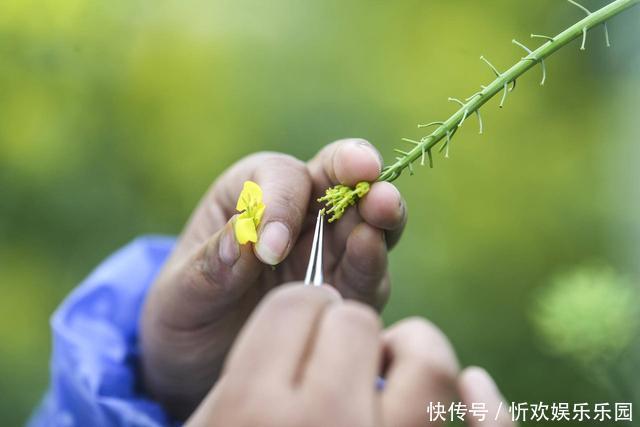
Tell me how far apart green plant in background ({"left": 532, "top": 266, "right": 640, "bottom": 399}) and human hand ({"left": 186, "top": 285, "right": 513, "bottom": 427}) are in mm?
447

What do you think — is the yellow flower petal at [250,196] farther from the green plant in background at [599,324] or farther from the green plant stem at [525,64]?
the green plant in background at [599,324]

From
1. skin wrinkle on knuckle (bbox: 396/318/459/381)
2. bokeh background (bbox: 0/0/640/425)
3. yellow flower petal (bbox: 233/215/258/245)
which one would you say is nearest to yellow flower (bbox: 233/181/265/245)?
yellow flower petal (bbox: 233/215/258/245)

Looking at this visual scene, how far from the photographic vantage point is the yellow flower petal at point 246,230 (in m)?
0.40

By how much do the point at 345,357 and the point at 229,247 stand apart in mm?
237

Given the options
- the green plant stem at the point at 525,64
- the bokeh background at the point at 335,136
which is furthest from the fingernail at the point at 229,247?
the bokeh background at the point at 335,136

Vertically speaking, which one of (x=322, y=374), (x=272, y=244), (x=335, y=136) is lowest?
(x=322, y=374)

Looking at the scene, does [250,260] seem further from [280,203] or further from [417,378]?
[417,378]

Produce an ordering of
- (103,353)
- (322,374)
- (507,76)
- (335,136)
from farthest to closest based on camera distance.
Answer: (335,136) < (103,353) < (507,76) < (322,374)

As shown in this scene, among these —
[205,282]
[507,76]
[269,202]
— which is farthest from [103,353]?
[507,76]

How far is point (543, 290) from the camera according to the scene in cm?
84

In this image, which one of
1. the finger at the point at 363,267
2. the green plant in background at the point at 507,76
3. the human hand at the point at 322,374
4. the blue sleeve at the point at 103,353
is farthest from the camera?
the blue sleeve at the point at 103,353

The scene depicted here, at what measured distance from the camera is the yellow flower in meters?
0.40

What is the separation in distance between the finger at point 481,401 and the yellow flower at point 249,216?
0.65ft

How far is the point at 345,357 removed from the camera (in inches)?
7.9
